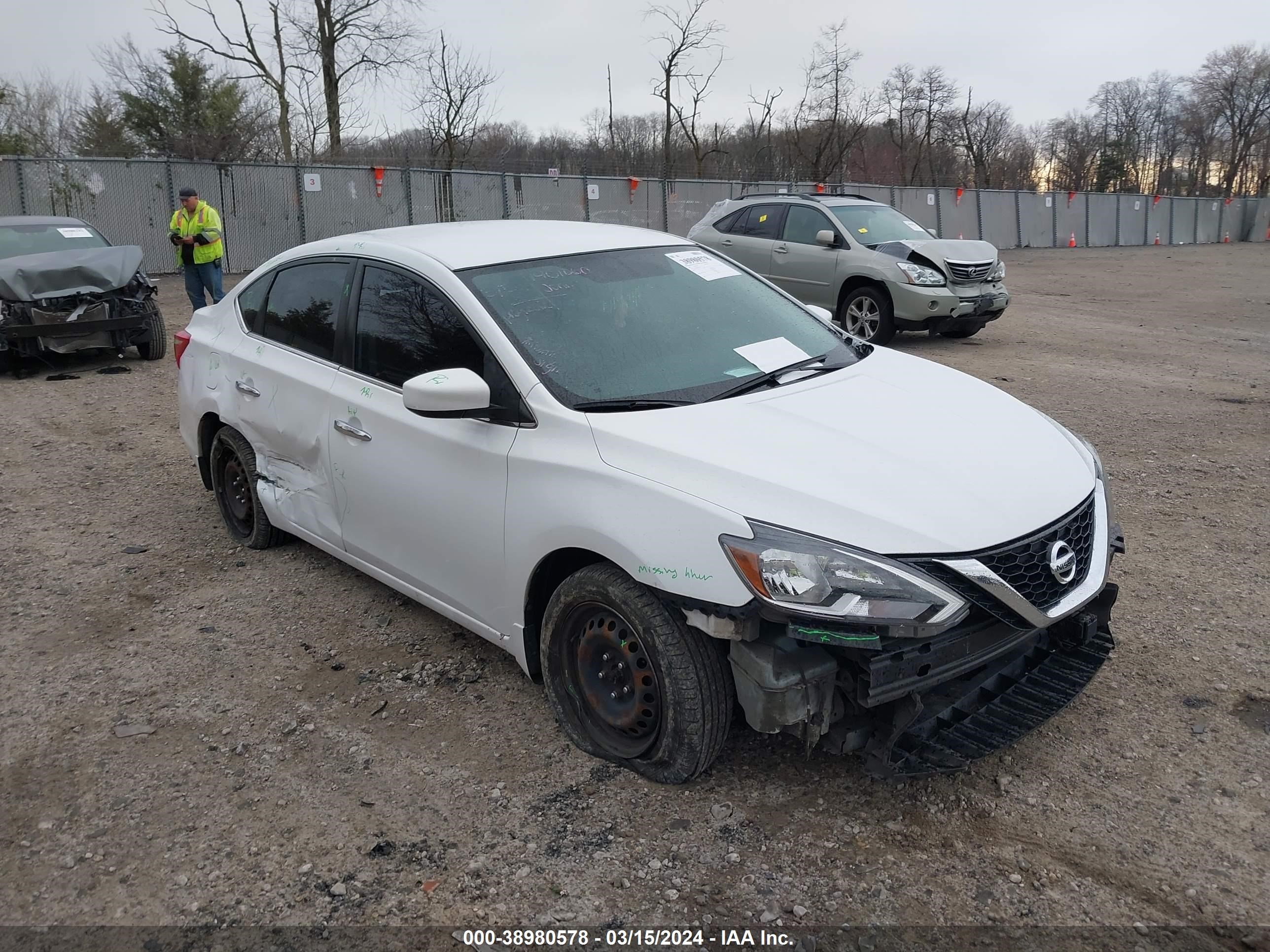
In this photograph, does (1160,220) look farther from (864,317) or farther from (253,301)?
(253,301)

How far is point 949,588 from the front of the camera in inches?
103

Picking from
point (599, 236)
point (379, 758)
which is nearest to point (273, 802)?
point (379, 758)

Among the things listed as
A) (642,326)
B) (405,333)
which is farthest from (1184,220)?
(405,333)

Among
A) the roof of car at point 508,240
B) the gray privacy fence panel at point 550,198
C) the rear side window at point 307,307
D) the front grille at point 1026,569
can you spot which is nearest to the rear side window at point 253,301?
the rear side window at point 307,307

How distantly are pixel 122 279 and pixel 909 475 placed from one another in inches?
390

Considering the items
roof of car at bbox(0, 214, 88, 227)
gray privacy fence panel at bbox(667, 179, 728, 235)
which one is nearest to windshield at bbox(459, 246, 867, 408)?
roof of car at bbox(0, 214, 88, 227)

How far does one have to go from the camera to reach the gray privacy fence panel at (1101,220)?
3750cm

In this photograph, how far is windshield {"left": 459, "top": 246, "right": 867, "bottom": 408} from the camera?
3.37 meters

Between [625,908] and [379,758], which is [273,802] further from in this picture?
[625,908]

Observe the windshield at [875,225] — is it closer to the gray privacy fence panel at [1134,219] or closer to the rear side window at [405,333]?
the rear side window at [405,333]

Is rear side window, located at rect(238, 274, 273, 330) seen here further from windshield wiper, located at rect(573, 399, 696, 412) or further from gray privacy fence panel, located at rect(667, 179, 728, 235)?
gray privacy fence panel, located at rect(667, 179, 728, 235)

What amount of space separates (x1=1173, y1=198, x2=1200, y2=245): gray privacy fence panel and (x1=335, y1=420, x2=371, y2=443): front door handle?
46094 mm

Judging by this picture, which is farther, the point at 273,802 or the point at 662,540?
the point at 273,802

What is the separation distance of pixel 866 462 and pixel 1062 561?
65 cm
